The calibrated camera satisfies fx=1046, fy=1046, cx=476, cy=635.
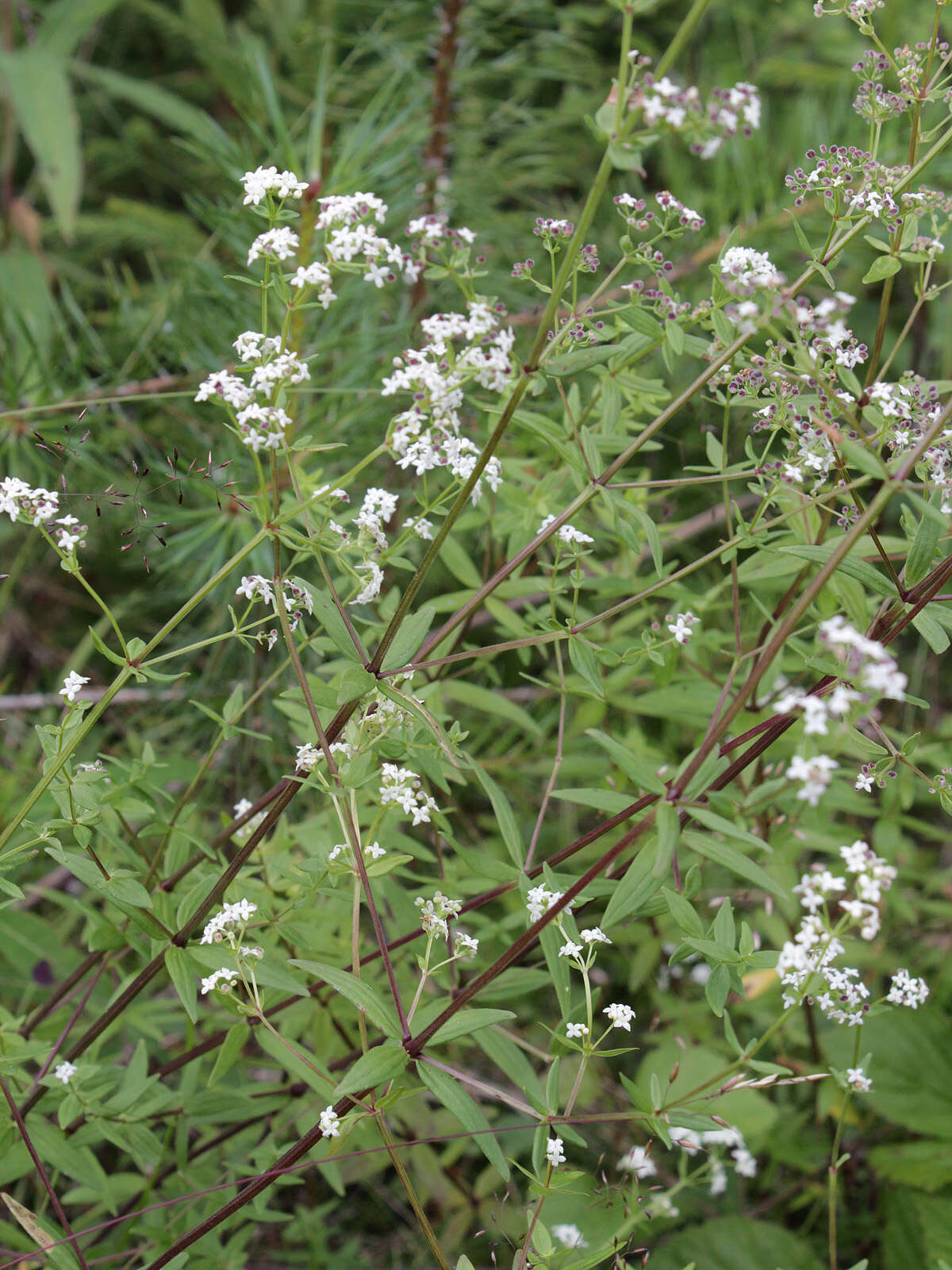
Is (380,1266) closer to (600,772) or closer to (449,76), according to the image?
(600,772)

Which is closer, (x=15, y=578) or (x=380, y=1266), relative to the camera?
(x=380, y=1266)

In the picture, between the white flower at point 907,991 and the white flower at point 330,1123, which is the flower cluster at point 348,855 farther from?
the white flower at point 907,991

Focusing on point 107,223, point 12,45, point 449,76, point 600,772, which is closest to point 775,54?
point 449,76

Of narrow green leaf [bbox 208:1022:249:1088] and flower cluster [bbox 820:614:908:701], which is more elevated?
flower cluster [bbox 820:614:908:701]

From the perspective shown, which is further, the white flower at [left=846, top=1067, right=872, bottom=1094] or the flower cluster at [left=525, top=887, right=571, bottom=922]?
the white flower at [left=846, top=1067, right=872, bottom=1094]

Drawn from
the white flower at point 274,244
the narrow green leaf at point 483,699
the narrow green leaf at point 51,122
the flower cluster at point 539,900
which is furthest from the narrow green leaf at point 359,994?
the narrow green leaf at point 51,122

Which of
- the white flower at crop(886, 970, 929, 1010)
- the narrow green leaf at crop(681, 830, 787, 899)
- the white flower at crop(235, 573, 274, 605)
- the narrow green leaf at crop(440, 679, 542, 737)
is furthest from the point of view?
the narrow green leaf at crop(440, 679, 542, 737)

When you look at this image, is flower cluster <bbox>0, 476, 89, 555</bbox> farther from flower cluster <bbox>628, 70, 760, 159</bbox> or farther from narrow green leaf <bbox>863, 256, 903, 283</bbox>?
narrow green leaf <bbox>863, 256, 903, 283</bbox>

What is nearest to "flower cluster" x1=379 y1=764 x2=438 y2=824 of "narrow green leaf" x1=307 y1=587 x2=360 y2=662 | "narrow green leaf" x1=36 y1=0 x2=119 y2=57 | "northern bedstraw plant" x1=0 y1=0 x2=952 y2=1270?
"northern bedstraw plant" x1=0 y1=0 x2=952 y2=1270
